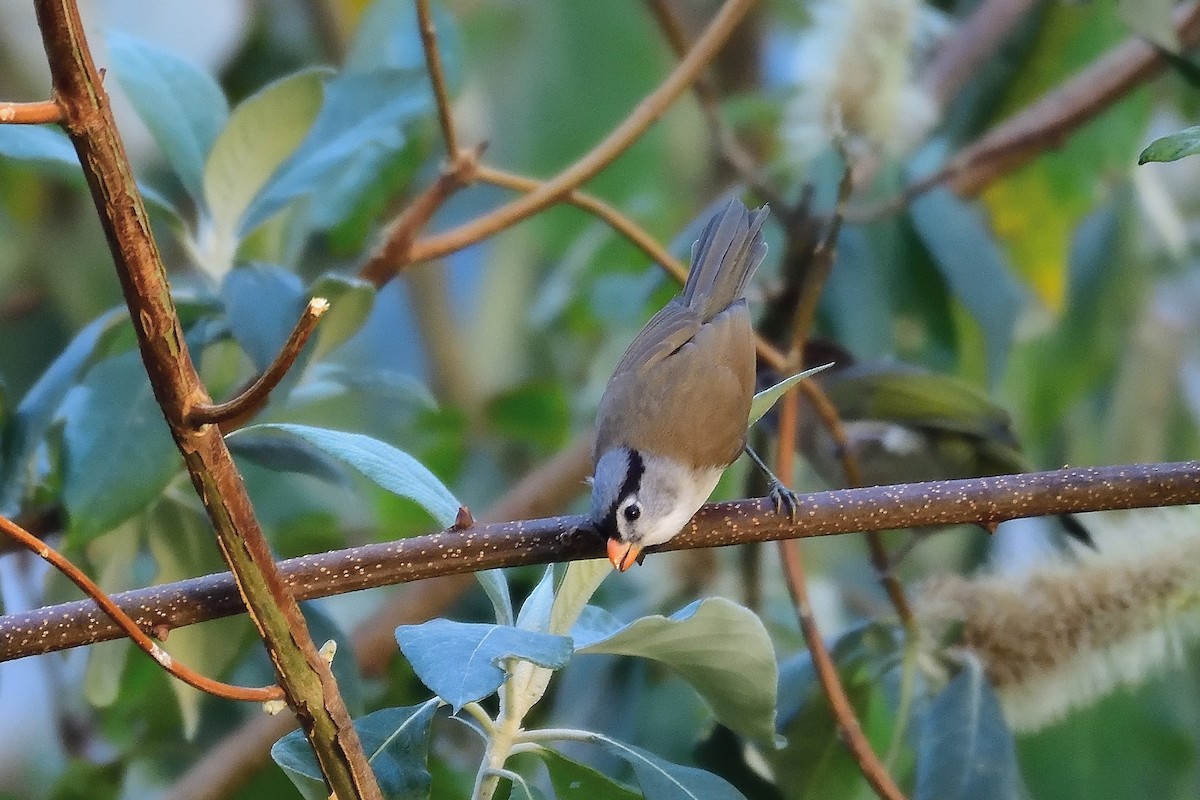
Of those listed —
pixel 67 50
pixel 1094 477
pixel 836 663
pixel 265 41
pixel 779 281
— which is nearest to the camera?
pixel 67 50

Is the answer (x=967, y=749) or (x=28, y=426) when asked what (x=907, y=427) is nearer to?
(x=967, y=749)

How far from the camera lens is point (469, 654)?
2.39 feet

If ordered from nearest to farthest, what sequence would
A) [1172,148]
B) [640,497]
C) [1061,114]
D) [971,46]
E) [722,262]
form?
[1172,148], [640,497], [722,262], [1061,114], [971,46]

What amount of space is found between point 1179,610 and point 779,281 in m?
0.84

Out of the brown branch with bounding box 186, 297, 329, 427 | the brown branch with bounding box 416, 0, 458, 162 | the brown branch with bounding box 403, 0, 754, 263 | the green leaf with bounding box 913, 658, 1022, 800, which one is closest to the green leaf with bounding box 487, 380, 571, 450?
the brown branch with bounding box 403, 0, 754, 263

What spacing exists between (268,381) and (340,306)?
57 cm

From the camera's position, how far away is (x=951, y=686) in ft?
4.00

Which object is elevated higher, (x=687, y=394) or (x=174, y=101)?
(x=174, y=101)

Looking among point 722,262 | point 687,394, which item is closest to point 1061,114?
point 722,262

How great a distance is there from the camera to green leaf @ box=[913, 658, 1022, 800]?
1.11 meters

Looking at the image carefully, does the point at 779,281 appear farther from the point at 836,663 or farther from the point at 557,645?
the point at 557,645

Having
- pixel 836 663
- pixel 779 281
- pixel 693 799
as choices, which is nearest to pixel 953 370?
pixel 779 281

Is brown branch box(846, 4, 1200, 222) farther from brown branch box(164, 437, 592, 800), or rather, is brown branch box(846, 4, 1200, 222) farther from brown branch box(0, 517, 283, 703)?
brown branch box(0, 517, 283, 703)

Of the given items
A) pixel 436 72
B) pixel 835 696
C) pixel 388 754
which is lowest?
pixel 835 696
